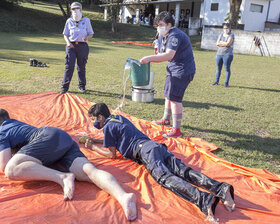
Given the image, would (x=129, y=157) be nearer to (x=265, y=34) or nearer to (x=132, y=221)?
(x=132, y=221)

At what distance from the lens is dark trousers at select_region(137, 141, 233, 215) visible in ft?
7.56

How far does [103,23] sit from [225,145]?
104 feet

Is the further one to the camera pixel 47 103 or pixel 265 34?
pixel 265 34

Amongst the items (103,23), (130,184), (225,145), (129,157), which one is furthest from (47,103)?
(103,23)

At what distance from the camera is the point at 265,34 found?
19469 mm

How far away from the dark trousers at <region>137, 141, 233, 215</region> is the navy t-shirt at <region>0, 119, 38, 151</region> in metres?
1.24

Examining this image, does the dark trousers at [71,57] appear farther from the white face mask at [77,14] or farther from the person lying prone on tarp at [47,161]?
the person lying prone on tarp at [47,161]

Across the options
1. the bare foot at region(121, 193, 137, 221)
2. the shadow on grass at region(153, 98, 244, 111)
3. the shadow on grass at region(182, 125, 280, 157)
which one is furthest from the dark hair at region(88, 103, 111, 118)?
the shadow on grass at region(153, 98, 244, 111)

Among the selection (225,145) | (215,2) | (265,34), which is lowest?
(225,145)

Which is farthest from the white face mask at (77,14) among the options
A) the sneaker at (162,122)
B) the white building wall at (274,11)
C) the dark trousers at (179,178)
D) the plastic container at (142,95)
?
the white building wall at (274,11)

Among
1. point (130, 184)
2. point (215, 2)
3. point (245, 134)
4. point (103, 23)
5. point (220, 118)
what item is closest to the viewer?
point (130, 184)

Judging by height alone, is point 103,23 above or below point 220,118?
above

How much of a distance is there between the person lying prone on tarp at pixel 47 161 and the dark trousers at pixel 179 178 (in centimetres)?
45

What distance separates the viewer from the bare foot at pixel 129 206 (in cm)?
219
